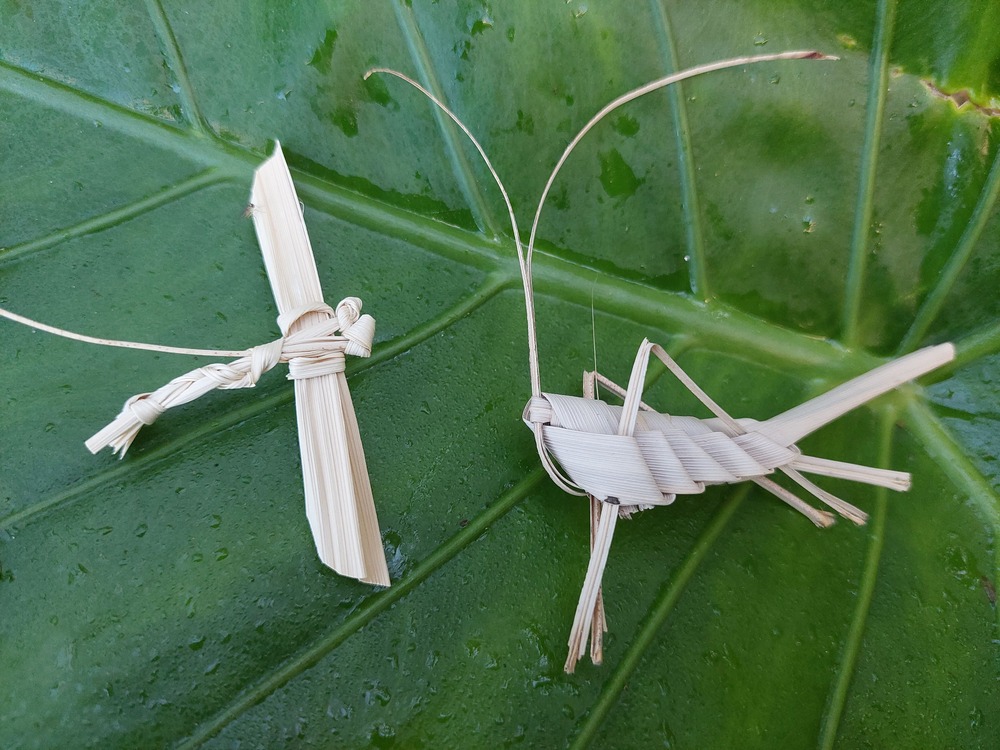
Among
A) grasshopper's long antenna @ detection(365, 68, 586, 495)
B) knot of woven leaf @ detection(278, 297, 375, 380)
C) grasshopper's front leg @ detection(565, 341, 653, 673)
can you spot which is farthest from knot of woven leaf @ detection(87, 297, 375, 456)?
grasshopper's front leg @ detection(565, 341, 653, 673)

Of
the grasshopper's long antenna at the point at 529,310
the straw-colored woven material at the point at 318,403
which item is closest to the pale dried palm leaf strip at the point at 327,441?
the straw-colored woven material at the point at 318,403

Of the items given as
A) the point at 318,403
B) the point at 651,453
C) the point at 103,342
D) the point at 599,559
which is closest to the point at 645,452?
the point at 651,453

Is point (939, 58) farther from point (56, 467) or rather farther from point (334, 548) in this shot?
point (56, 467)

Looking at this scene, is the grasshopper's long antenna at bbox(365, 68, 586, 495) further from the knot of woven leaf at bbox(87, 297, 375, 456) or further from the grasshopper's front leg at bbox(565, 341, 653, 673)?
the knot of woven leaf at bbox(87, 297, 375, 456)

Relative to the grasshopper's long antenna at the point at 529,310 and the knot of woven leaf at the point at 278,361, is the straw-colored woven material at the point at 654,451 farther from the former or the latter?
the knot of woven leaf at the point at 278,361

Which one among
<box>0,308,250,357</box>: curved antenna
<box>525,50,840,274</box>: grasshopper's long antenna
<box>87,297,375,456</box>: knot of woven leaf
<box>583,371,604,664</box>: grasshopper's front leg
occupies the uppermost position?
<box>525,50,840,274</box>: grasshopper's long antenna

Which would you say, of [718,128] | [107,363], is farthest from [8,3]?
[718,128]
